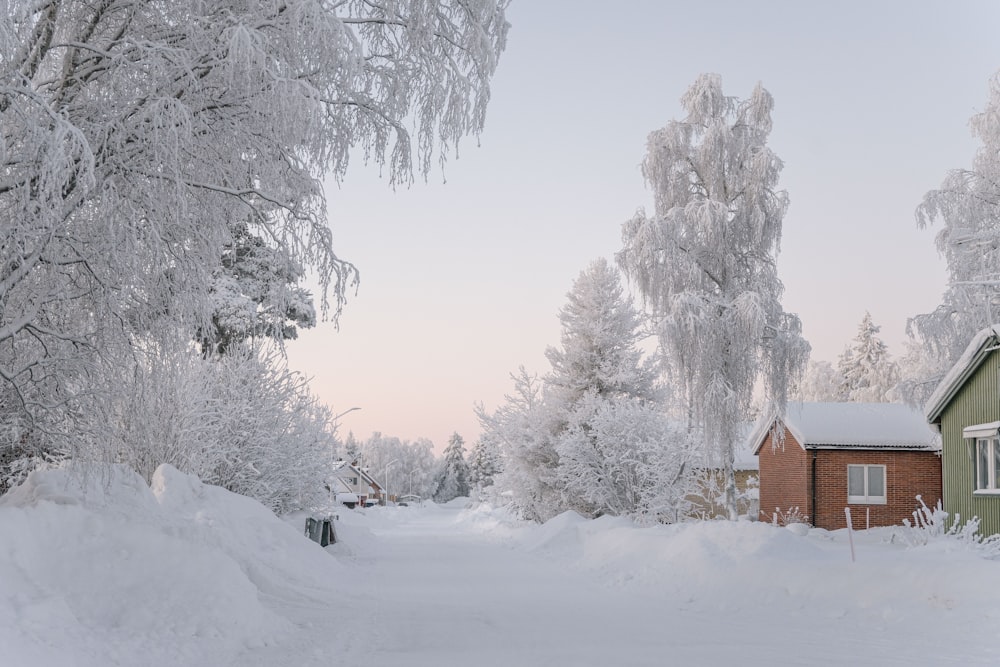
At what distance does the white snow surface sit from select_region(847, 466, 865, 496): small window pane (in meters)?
13.7

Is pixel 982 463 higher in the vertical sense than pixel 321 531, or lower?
higher

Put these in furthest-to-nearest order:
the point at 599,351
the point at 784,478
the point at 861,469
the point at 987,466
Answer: the point at 599,351 → the point at 784,478 → the point at 861,469 → the point at 987,466

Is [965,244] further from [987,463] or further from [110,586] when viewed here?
[110,586]

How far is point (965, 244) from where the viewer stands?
931 inches

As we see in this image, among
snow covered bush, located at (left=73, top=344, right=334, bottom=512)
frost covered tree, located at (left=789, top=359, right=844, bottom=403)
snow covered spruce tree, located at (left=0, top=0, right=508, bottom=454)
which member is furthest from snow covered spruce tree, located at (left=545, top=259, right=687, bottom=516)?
frost covered tree, located at (left=789, top=359, right=844, bottom=403)

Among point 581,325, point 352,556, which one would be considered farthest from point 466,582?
point 581,325

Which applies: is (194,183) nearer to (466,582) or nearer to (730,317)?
(466,582)

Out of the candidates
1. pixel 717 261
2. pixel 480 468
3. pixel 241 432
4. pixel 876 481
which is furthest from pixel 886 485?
pixel 480 468

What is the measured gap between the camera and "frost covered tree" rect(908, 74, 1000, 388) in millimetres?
22734

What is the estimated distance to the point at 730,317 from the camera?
75.8 ft

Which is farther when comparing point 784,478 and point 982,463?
point 784,478

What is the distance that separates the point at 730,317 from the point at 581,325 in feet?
42.2

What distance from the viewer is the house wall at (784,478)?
1182 inches

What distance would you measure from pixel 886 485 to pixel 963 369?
10.7 m
